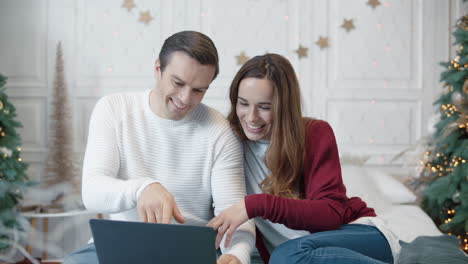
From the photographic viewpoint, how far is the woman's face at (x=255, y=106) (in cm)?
145

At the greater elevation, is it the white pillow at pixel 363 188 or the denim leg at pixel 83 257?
the denim leg at pixel 83 257

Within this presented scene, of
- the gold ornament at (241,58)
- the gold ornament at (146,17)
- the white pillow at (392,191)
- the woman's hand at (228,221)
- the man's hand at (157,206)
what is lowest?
the white pillow at (392,191)

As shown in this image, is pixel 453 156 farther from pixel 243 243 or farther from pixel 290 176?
pixel 243 243

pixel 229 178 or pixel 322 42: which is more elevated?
pixel 322 42

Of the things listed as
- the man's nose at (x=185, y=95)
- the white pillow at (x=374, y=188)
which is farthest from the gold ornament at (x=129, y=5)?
the man's nose at (x=185, y=95)

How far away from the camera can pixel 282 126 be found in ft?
4.85

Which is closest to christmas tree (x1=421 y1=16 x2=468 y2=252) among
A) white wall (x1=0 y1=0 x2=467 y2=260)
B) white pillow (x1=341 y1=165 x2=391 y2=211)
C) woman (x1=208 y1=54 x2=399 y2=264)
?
white pillow (x1=341 y1=165 x2=391 y2=211)

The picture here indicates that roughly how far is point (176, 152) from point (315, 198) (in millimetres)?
450

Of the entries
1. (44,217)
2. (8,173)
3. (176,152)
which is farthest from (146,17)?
(176,152)

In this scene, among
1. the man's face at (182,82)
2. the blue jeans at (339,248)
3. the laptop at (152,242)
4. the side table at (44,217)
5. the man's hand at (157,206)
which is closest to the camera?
the laptop at (152,242)

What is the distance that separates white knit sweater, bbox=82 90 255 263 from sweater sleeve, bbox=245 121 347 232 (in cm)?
17

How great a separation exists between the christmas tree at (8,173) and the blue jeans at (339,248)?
76.3 inches

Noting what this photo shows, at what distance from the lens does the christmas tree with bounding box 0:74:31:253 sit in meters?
2.73

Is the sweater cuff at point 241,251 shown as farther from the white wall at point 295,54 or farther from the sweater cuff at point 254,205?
the white wall at point 295,54
